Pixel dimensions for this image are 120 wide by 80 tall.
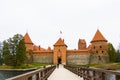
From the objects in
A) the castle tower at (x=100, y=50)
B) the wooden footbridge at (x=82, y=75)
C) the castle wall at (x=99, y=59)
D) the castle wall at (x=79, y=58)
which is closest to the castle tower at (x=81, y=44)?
the castle tower at (x=100, y=50)

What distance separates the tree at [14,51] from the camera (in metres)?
50.2

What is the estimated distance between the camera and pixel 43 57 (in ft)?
219

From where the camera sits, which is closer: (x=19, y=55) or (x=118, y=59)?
(x=19, y=55)

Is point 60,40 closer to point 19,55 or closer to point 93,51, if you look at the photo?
point 93,51

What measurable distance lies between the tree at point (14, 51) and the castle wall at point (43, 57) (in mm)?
15737

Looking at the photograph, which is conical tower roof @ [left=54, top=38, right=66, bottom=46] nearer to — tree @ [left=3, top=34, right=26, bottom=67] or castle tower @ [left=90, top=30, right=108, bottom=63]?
castle tower @ [left=90, top=30, right=108, bottom=63]

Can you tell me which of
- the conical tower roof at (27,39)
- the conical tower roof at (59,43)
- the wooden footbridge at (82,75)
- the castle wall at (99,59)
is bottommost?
the wooden footbridge at (82,75)

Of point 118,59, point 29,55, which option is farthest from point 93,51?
point 29,55

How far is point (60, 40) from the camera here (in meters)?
69.6

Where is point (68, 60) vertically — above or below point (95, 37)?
below

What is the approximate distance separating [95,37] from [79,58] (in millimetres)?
7513

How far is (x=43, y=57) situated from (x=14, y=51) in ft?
52.5

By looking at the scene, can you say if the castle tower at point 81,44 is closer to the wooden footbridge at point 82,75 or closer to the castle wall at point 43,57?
the castle wall at point 43,57

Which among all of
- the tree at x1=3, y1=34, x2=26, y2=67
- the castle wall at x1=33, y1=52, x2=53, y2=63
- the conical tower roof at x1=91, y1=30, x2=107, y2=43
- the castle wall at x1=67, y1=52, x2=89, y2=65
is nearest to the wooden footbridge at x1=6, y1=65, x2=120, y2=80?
the tree at x1=3, y1=34, x2=26, y2=67
